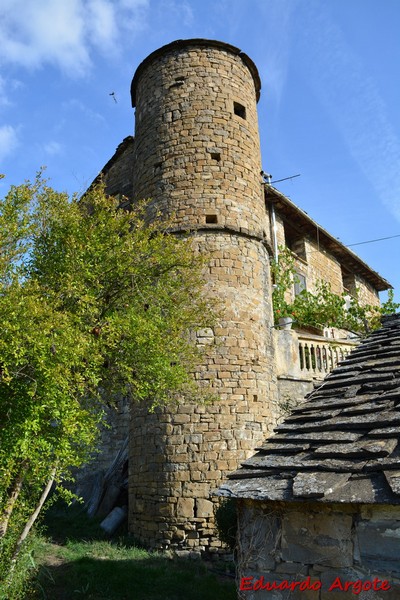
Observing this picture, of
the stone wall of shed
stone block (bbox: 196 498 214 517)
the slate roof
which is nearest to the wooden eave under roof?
stone block (bbox: 196 498 214 517)

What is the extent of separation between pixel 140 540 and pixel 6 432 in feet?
15.4

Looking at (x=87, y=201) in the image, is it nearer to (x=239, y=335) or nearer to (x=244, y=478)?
(x=239, y=335)

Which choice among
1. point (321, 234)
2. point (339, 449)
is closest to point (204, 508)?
point (339, 449)

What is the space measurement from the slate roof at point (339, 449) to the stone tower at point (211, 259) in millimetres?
4110

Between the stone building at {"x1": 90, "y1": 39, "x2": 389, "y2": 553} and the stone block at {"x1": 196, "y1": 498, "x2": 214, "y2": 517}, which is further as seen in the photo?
the stone building at {"x1": 90, "y1": 39, "x2": 389, "y2": 553}

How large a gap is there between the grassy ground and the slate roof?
10.8 ft

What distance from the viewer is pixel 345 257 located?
2203cm

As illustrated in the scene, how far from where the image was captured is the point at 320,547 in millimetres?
3590

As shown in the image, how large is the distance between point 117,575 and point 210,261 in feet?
18.7

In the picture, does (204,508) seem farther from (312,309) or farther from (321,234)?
(321,234)

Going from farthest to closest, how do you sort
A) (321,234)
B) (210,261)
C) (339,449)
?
(321,234), (210,261), (339,449)

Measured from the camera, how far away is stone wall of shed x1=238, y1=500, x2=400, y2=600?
3.33 metres

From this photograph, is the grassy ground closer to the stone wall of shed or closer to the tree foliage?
the stone wall of shed

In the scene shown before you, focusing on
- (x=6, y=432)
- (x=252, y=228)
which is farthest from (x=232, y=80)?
(x=6, y=432)
